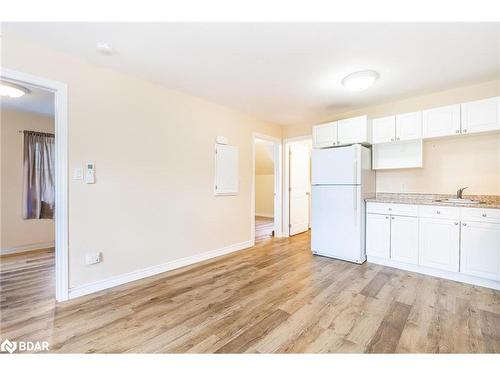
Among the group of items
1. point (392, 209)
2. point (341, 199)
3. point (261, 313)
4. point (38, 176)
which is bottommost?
point (261, 313)

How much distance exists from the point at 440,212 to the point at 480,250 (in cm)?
51

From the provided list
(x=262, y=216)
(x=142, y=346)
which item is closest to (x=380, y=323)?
(x=142, y=346)

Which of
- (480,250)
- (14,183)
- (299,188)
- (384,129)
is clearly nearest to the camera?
(480,250)

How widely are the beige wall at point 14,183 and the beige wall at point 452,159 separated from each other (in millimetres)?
5968

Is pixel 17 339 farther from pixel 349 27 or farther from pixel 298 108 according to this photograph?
pixel 298 108

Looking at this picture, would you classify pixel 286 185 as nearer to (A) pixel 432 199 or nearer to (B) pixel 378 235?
(B) pixel 378 235

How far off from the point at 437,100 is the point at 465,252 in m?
1.99

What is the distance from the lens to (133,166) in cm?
267

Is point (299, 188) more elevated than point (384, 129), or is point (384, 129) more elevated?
point (384, 129)

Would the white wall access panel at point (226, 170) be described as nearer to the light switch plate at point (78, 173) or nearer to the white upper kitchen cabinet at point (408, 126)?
the light switch plate at point (78, 173)

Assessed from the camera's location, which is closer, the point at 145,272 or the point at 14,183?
the point at 145,272

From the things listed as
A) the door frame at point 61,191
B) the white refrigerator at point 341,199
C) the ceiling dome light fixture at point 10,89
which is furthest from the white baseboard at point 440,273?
the ceiling dome light fixture at point 10,89

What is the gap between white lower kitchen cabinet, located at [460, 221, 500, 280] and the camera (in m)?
2.39

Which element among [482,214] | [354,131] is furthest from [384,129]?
[482,214]
